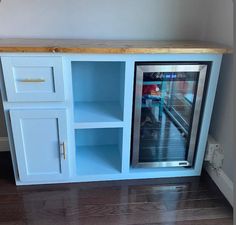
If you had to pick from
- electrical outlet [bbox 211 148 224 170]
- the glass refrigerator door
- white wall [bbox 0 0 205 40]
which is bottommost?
electrical outlet [bbox 211 148 224 170]

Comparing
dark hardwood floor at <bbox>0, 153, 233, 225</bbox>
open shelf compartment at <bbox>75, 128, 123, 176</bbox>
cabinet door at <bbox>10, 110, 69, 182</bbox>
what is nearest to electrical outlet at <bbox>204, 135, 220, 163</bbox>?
dark hardwood floor at <bbox>0, 153, 233, 225</bbox>

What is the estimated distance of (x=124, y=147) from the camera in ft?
5.54

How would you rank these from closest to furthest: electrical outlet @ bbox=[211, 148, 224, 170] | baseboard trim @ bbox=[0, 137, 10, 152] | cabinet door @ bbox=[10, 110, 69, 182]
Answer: cabinet door @ bbox=[10, 110, 69, 182] < electrical outlet @ bbox=[211, 148, 224, 170] < baseboard trim @ bbox=[0, 137, 10, 152]

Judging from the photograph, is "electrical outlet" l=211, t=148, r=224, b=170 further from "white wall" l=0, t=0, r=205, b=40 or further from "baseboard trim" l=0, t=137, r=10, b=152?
"baseboard trim" l=0, t=137, r=10, b=152

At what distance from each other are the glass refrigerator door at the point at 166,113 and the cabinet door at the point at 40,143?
0.50 m

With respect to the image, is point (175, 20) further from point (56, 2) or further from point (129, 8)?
point (56, 2)

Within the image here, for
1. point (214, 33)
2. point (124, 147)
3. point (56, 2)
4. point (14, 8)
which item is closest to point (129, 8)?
point (56, 2)

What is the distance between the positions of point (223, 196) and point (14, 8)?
77.2 inches

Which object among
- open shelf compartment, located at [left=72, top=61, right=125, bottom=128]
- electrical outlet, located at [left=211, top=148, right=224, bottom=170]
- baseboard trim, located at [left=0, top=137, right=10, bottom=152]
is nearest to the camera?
electrical outlet, located at [left=211, top=148, right=224, bottom=170]

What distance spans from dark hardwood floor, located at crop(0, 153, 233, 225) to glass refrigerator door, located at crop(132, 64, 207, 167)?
0.19m

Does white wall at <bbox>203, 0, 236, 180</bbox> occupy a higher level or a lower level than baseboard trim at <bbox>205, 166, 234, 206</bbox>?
higher

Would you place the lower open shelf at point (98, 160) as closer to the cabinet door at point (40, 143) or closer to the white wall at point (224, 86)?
the cabinet door at point (40, 143)

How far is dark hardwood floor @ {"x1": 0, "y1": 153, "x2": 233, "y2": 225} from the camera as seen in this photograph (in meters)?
1.42

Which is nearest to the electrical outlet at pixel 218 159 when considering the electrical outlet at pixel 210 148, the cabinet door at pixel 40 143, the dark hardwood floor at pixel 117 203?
the electrical outlet at pixel 210 148
